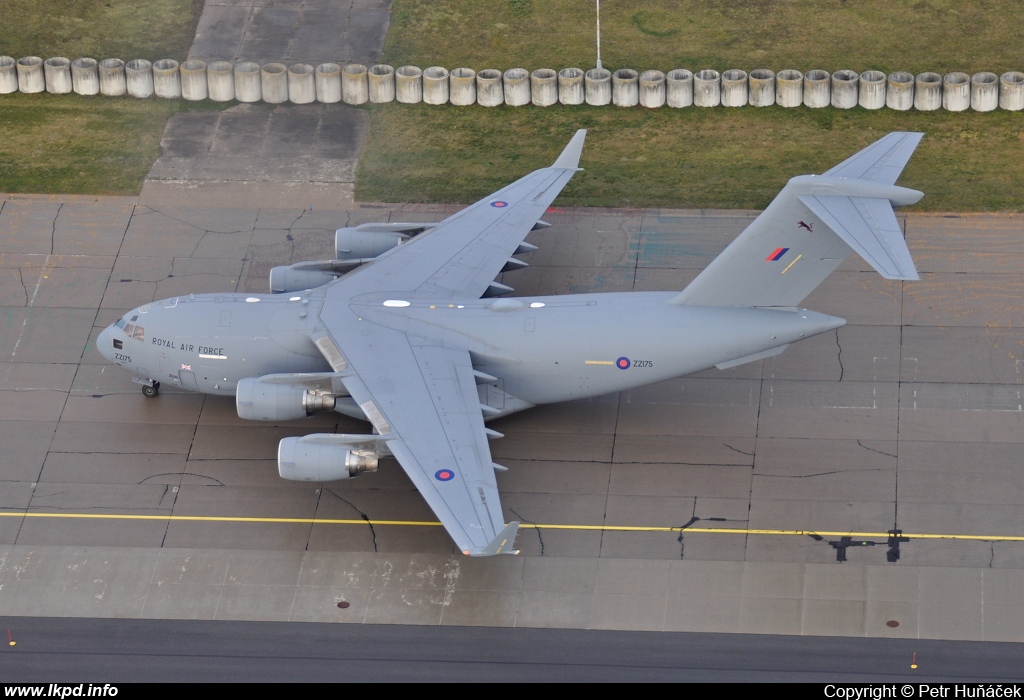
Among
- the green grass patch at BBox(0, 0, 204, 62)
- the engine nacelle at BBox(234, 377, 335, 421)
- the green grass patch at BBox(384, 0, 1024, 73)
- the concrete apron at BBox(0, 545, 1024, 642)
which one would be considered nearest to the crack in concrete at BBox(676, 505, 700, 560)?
the concrete apron at BBox(0, 545, 1024, 642)

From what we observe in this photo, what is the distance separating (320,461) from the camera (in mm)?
40531

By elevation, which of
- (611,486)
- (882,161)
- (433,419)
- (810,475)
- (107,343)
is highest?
(882,161)

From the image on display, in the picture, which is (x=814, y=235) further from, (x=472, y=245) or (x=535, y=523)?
(x=472, y=245)

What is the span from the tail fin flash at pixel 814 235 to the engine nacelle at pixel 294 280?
37.1 feet

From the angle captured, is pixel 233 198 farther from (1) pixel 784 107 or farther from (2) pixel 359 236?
(1) pixel 784 107

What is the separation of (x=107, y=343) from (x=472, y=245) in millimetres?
11268

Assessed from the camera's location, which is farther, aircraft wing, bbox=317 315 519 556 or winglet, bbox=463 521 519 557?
aircraft wing, bbox=317 315 519 556

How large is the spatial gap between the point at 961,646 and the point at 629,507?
30.9ft

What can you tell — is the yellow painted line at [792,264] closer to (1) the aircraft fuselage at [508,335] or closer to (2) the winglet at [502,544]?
(1) the aircraft fuselage at [508,335]

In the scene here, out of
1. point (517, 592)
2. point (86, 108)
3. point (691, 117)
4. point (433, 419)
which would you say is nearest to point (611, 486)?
point (517, 592)

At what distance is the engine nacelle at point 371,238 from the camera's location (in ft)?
159

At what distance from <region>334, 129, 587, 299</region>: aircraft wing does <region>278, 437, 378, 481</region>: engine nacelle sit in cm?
632

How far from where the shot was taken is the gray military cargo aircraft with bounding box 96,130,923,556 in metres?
40.0

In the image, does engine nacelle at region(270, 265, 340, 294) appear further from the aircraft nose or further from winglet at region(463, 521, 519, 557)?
winglet at region(463, 521, 519, 557)
